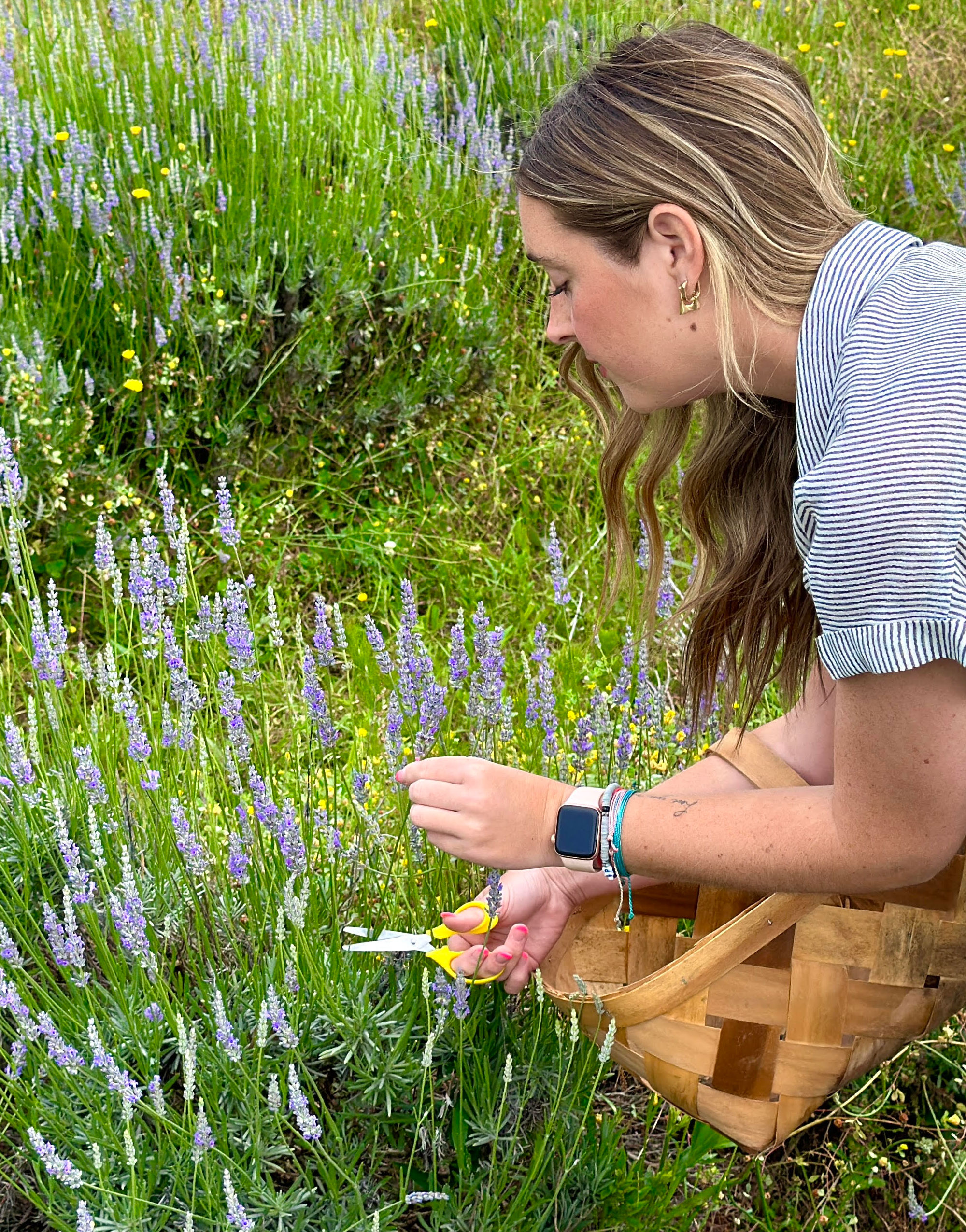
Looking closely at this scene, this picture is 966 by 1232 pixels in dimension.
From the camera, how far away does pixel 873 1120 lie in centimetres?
230

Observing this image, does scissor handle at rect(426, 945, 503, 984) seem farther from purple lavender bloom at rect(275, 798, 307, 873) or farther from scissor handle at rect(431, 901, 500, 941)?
purple lavender bloom at rect(275, 798, 307, 873)

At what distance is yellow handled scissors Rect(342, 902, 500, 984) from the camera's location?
173cm

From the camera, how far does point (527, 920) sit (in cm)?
192

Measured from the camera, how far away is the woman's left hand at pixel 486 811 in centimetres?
162

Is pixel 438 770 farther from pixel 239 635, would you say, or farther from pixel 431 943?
pixel 239 635

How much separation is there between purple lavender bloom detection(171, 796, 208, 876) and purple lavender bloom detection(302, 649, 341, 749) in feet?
0.75

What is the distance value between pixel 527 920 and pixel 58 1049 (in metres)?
0.69

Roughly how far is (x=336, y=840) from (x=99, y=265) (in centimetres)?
219

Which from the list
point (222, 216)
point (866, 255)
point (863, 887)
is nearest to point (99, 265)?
point (222, 216)

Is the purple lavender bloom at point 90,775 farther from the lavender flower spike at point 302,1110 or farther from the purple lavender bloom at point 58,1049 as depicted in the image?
the lavender flower spike at point 302,1110

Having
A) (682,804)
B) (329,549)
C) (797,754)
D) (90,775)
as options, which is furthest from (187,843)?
(329,549)

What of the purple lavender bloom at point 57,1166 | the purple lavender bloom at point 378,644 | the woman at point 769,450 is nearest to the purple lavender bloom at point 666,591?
the woman at point 769,450

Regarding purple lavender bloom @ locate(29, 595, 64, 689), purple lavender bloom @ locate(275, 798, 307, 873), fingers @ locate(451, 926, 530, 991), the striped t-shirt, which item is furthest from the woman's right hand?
purple lavender bloom @ locate(29, 595, 64, 689)

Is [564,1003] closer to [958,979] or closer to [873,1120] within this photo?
[958,979]
